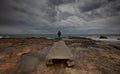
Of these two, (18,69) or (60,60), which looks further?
(60,60)

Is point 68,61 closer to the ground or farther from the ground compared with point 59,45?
closer to the ground

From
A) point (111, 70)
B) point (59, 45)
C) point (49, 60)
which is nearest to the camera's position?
point (111, 70)

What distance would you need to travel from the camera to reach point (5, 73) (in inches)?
263

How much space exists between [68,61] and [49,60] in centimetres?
129

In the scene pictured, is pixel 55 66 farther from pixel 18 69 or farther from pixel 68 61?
pixel 18 69

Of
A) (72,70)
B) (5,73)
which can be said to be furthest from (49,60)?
(5,73)

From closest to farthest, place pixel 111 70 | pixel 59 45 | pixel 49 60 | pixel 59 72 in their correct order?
pixel 59 72 < pixel 111 70 < pixel 49 60 < pixel 59 45

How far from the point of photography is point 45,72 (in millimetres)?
6703

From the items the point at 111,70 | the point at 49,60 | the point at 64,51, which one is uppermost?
the point at 64,51

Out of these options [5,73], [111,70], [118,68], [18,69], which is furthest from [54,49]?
[118,68]

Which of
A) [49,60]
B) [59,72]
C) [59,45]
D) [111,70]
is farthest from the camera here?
[59,45]

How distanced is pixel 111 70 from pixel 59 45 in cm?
380

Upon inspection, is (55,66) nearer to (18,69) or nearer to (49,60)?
(49,60)

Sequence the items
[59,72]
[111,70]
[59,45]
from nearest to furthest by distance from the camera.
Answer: [59,72], [111,70], [59,45]
